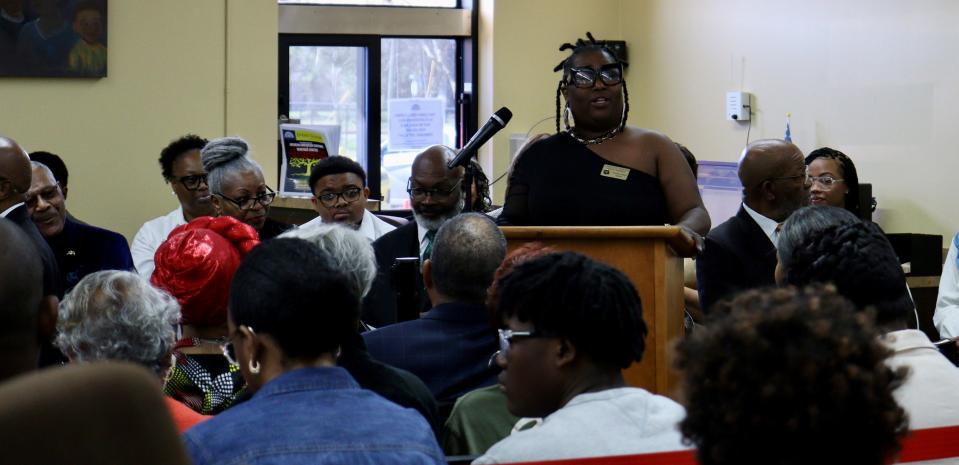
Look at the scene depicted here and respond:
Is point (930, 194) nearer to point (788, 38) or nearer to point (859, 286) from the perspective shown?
point (788, 38)

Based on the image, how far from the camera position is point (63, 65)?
679 centimetres

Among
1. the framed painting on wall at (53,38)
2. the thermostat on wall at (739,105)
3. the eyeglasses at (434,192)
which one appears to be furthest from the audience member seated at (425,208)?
the thermostat on wall at (739,105)

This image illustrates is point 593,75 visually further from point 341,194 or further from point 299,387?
point 299,387

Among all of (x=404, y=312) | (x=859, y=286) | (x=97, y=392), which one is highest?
(x=97, y=392)

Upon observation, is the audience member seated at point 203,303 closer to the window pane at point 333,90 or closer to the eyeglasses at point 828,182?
the eyeglasses at point 828,182

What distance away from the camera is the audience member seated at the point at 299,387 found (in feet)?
5.64

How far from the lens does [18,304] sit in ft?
4.34

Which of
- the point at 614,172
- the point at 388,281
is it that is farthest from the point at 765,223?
the point at 388,281

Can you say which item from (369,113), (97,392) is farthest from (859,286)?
(369,113)

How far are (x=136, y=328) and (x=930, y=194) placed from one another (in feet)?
16.1

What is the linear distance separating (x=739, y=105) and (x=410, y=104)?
8.83 ft

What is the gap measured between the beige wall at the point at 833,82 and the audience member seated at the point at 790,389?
5147 mm

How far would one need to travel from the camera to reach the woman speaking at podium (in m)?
3.58

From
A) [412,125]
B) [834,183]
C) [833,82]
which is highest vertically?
[833,82]
